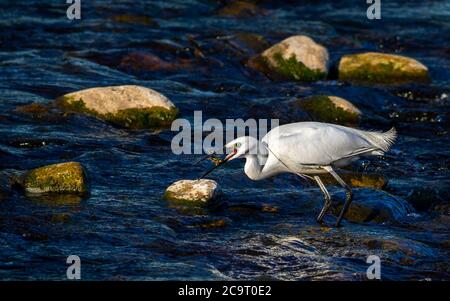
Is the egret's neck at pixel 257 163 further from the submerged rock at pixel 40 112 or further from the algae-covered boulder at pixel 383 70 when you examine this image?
the algae-covered boulder at pixel 383 70

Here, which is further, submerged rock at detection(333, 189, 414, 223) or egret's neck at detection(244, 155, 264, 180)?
submerged rock at detection(333, 189, 414, 223)

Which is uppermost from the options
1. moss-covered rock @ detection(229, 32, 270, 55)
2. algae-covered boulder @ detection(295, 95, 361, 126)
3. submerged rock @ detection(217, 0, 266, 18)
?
submerged rock @ detection(217, 0, 266, 18)

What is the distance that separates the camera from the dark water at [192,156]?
25.4ft

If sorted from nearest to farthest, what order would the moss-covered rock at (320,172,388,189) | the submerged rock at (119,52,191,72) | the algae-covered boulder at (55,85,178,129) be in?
the moss-covered rock at (320,172,388,189) < the algae-covered boulder at (55,85,178,129) < the submerged rock at (119,52,191,72)

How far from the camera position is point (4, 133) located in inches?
426

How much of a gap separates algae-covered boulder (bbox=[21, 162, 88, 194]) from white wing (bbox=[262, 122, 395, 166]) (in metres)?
1.87

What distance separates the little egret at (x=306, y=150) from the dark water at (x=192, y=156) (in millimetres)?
463

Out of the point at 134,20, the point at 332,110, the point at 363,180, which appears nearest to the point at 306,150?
the point at 363,180

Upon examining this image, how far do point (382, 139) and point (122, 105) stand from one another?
12.7 feet

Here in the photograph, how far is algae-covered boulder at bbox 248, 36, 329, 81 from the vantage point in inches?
582

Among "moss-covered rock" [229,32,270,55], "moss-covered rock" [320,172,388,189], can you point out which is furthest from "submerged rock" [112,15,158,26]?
"moss-covered rock" [320,172,388,189]

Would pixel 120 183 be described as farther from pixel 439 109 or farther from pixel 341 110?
pixel 439 109

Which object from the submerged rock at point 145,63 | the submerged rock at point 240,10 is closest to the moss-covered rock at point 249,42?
the submerged rock at point 145,63

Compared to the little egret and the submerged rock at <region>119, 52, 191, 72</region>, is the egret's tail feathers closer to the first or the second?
the little egret
